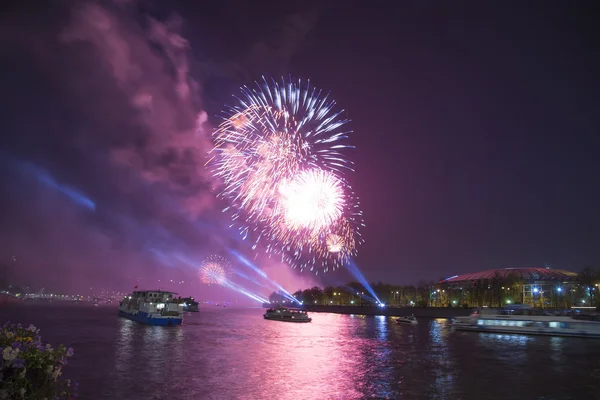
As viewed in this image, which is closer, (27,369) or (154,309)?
(27,369)

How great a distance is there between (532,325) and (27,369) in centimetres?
9122

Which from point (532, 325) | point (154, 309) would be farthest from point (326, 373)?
point (154, 309)

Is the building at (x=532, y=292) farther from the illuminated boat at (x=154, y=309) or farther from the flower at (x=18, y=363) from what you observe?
the flower at (x=18, y=363)

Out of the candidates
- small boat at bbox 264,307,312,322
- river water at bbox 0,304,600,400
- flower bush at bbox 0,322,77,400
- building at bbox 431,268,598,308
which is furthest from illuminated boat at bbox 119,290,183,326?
building at bbox 431,268,598,308

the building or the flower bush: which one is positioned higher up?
the flower bush

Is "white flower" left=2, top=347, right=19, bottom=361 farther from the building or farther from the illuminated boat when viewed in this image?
the building

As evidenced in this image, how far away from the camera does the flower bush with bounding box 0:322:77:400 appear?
24.7 feet

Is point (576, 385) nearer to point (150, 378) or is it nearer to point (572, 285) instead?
point (150, 378)

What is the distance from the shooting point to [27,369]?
26.1ft

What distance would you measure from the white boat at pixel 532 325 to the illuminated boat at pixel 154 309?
199 feet

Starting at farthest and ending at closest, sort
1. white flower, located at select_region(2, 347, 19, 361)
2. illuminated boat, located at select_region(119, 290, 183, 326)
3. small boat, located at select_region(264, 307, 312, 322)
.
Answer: small boat, located at select_region(264, 307, 312, 322) → illuminated boat, located at select_region(119, 290, 183, 326) → white flower, located at select_region(2, 347, 19, 361)

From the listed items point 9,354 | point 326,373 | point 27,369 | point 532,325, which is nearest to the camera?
point 9,354

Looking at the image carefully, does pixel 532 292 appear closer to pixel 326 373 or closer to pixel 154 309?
pixel 154 309

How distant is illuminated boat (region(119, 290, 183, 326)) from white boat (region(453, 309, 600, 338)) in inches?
2387
